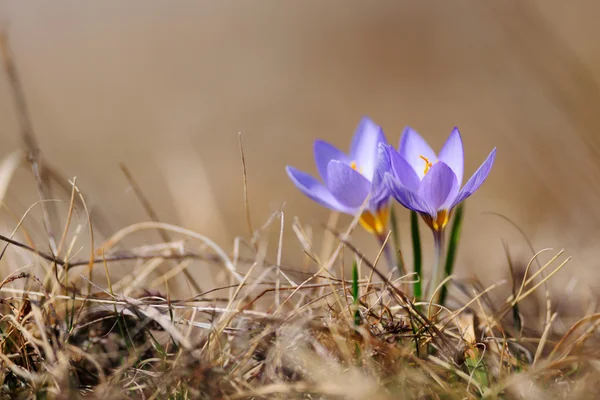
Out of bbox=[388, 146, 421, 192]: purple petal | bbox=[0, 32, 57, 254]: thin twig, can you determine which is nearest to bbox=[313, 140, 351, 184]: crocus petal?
bbox=[388, 146, 421, 192]: purple petal

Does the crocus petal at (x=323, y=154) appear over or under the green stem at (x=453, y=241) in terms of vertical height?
over

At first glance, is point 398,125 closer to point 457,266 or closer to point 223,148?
point 223,148

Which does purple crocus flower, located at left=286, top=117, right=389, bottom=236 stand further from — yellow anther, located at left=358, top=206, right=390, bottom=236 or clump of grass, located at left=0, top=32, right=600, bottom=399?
clump of grass, located at left=0, top=32, right=600, bottom=399

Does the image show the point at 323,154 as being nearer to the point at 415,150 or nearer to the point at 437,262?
the point at 415,150

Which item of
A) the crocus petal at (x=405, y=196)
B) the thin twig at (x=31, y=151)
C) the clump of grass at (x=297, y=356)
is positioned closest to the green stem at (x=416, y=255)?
the clump of grass at (x=297, y=356)

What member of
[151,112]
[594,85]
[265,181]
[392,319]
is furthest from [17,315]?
A: [151,112]

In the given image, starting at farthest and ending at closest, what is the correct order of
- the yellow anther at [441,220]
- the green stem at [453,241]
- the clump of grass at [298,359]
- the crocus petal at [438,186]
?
the green stem at [453,241], the yellow anther at [441,220], the crocus petal at [438,186], the clump of grass at [298,359]

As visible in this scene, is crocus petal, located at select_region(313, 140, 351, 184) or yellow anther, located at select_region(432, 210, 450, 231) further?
crocus petal, located at select_region(313, 140, 351, 184)

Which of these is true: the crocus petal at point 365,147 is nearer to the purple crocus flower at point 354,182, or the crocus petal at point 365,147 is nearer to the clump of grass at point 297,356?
the purple crocus flower at point 354,182
